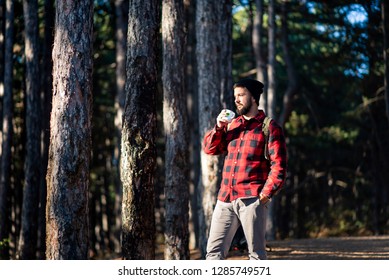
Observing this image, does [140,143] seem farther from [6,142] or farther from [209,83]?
[6,142]

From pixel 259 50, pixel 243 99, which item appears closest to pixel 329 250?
pixel 243 99

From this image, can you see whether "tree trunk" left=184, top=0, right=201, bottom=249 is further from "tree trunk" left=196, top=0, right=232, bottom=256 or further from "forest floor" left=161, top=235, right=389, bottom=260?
"tree trunk" left=196, top=0, right=232, bottom=256

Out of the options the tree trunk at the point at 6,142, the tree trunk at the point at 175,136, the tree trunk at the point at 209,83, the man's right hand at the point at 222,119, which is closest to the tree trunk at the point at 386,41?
the tree trunk at the point at 209,83

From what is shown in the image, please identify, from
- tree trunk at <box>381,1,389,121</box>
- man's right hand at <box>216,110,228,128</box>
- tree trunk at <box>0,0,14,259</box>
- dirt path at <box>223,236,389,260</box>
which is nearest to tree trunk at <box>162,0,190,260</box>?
dirt path at <box>223,236,389,260</box>

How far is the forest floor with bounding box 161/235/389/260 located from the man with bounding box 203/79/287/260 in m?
6.69

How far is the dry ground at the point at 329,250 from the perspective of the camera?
14.0 meters

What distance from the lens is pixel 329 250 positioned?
15.2 m

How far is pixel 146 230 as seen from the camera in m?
10.2

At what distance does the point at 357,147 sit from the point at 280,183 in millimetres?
30567

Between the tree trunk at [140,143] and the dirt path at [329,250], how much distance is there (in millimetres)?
4496

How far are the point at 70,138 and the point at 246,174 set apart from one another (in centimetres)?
256

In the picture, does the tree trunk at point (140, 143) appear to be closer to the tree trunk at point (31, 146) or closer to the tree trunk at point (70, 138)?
the tree trunk at point (70, 138)

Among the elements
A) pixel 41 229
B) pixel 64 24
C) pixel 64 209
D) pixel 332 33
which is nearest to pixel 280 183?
pixel 64 209

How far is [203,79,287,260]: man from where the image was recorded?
24.2ft
